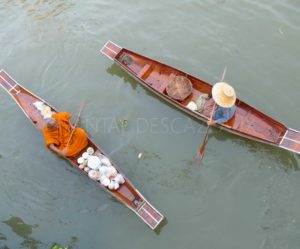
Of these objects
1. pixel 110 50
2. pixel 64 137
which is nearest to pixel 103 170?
pixel 64 137

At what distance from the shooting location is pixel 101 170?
842cm

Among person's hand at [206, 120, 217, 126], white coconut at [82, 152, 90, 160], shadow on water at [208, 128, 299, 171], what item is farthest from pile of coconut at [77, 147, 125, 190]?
shadow on water at [208, 128, 299, 171]

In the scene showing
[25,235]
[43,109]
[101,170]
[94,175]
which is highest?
[43,109]

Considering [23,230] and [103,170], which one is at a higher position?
[103,170]

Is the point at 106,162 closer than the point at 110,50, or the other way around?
the point at 106,162

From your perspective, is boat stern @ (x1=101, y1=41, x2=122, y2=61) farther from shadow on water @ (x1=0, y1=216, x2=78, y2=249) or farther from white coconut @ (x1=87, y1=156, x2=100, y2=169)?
shadow on water @ (x1=0, y1=216, x2=78, y2=249)

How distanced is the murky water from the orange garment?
2.79 feet

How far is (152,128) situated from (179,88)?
4.82 ft

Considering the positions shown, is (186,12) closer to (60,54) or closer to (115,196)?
(60,54)

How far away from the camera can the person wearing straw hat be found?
8.55 meters

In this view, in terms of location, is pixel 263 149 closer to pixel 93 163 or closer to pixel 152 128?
pixel 152 128

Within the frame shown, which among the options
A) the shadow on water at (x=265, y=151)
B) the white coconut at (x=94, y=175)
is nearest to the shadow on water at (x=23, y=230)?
the white coconut at (x=94, y=175)

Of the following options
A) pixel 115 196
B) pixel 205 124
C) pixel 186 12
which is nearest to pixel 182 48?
pixel 186 12

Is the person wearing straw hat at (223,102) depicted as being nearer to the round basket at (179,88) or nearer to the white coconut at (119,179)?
the round basket at (179,88)
